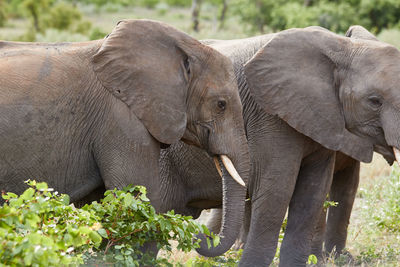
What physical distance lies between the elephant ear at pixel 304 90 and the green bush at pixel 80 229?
3.92ft

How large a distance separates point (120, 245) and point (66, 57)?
1.12 m

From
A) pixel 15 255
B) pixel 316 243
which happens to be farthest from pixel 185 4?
pixel 15 255

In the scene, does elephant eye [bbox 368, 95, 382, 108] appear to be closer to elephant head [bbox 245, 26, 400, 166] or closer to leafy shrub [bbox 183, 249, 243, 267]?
elephant head [bbox 245, 26, 400, 166]

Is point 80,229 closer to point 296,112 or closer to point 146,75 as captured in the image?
point 146,75

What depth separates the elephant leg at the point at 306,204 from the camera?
17.7 feet

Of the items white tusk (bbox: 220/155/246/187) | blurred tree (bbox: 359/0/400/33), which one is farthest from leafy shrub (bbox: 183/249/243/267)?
blurred tree (bbox: 359/0/400/33)

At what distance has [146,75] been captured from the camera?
453cm

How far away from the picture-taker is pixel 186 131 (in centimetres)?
477

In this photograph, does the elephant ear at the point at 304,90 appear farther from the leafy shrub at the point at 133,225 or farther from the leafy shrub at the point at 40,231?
the leafy shrub at the point at 40,231

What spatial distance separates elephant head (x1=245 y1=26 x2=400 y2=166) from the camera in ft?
17.0

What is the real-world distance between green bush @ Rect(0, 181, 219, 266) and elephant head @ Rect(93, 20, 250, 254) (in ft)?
1.57

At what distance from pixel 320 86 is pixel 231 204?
103 centimetres

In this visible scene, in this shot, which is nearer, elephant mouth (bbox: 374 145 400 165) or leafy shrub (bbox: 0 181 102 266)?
leafy shrub (bbox: 0 181 102 266)

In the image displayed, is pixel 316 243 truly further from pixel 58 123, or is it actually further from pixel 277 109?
pixel 58 123
